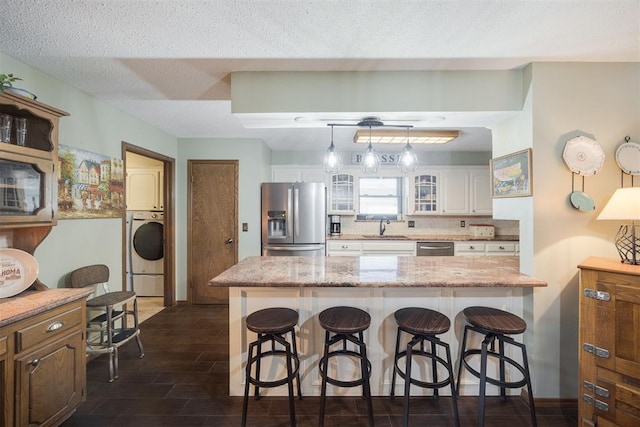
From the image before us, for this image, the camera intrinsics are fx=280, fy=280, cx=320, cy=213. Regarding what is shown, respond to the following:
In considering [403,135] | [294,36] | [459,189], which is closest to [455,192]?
[459,189]

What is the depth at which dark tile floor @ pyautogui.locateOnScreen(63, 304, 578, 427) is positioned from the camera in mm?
1765

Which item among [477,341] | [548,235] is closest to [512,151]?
[548,235]

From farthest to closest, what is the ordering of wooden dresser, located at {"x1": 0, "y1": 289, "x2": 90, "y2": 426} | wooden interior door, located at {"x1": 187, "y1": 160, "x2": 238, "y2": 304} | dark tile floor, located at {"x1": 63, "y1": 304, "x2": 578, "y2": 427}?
1. wooden interior door, located at {"x1": 187, "y1": 160, "x2": 238, "y2": 304}
2. dark tile floor, located at {"x1": 63, "y1": 304, "x2": 578, "y2": 427}
3. wooden dresser, located at {"x1": 0, "y1": 289, "x2": 90, "y2": 426}

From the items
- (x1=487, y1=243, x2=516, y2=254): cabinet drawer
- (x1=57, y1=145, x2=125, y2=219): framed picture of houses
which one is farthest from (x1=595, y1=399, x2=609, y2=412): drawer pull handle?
(x1=57, y1=145, x2=125, y2=219): framed picture of houses

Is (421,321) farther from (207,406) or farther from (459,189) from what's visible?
(459,189)

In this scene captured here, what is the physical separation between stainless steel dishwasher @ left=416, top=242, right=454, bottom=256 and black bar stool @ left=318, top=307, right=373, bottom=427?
2570 millimetres

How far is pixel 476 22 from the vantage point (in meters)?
1.50

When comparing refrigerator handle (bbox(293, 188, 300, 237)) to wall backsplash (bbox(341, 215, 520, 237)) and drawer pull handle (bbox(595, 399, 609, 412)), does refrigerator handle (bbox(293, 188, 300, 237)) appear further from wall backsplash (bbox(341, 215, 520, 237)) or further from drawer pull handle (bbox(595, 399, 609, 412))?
drawer pull handle (bbox(595, 399, 609, 412))

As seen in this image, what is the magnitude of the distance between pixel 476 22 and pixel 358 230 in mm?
3473

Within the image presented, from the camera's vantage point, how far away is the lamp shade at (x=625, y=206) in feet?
5.01

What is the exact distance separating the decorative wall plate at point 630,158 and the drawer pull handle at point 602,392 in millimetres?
1355

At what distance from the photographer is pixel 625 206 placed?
1.56 meters

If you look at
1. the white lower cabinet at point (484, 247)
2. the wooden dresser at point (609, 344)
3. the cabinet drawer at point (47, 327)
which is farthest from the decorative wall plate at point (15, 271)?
the white lower cabinet at point (484, 247)

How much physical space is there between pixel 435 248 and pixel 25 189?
4262mm
